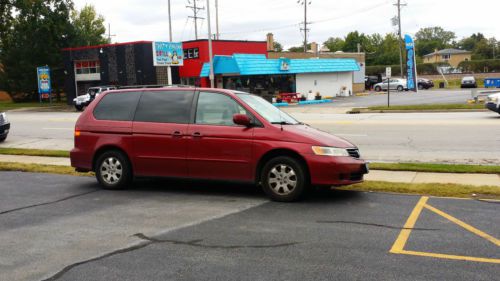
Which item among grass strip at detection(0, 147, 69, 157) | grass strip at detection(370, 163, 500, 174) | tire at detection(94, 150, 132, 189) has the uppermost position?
tire at detection(94, 150, 132, 189)

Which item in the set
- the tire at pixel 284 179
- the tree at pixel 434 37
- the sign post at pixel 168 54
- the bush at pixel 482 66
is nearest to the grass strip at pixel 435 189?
the tire at pixel 284 179

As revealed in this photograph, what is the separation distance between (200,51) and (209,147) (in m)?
37.7

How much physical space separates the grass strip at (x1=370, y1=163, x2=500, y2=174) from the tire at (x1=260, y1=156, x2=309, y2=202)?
3.58 m

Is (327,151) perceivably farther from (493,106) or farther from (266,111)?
(493,106)

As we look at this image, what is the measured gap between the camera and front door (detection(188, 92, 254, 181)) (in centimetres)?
760

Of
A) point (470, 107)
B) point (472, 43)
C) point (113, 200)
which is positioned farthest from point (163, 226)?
point (472, 43)

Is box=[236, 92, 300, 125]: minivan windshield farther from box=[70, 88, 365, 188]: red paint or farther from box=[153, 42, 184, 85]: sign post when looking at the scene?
box=[153, 42, 184, 85]: sign post

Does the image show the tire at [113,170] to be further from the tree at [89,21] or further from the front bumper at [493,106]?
the tree at [89,21]

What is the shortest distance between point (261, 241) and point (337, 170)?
2113 mm

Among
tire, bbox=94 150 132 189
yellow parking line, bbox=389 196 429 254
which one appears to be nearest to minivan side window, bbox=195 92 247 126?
tire, bbox=94 150 132 189

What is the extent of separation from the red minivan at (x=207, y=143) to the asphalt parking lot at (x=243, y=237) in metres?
0.38

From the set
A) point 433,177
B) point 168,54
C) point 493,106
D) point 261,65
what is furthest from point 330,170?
point 168,54

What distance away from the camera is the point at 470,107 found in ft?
87.9

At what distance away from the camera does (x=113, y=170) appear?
339 inches
